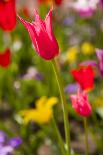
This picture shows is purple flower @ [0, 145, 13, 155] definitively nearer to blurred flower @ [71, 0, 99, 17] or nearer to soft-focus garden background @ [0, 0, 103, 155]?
soft-focus garden background @ [0, 0, 103, 155]

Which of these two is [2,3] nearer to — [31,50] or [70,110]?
[70,110]

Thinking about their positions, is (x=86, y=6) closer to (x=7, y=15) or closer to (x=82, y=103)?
(x=7, y=15)

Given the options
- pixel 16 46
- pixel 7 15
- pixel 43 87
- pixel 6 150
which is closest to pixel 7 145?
pixel 6 150

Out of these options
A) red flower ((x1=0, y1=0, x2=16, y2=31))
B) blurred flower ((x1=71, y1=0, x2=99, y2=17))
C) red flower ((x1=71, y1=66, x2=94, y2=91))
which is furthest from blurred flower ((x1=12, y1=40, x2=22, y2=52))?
red flower ((x1=71, y1=66, x2=94, y2=91))

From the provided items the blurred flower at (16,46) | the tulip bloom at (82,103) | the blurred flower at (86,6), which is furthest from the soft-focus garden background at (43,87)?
the tulip bloom at (82,103)

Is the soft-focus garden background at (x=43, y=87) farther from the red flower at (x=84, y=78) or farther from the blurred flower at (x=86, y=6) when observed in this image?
the red flower at (x=84, y=78)
